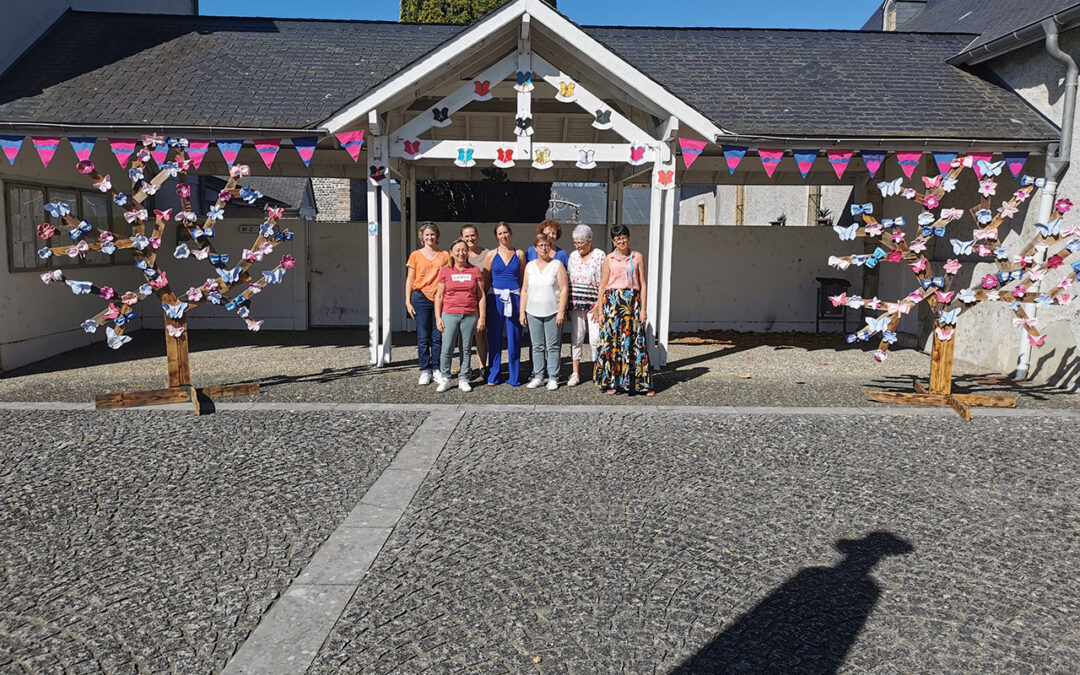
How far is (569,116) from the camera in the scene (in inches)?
456

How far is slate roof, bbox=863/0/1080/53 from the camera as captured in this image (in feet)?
32.3

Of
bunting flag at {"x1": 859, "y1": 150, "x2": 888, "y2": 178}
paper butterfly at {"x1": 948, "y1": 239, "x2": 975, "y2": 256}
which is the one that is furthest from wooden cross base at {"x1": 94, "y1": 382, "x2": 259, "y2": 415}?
bunting flag at {"x1": 859, "y1": 150, "x2": 888, "y2": 178}

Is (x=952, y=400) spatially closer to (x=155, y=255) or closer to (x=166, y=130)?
(x=155, y=255)

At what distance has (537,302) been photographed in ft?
26.1

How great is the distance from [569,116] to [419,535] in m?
8.49

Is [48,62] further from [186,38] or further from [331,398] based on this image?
[331,398]

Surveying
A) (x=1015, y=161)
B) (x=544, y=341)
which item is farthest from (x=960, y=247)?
(x=544, y=341)

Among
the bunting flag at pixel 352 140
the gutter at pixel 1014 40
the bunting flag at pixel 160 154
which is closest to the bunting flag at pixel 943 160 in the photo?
the gutter at pixel 1014 40

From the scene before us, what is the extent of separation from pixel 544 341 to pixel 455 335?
0.92 metres

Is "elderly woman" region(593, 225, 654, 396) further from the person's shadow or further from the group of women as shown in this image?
the person's shadow

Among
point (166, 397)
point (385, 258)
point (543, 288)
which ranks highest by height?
point (385, 258)

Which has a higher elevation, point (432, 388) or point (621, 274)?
point (621, 274)

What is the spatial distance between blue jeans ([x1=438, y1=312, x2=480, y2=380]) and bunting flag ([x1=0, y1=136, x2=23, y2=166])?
16.7 ft

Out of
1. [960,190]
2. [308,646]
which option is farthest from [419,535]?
[960,190]
